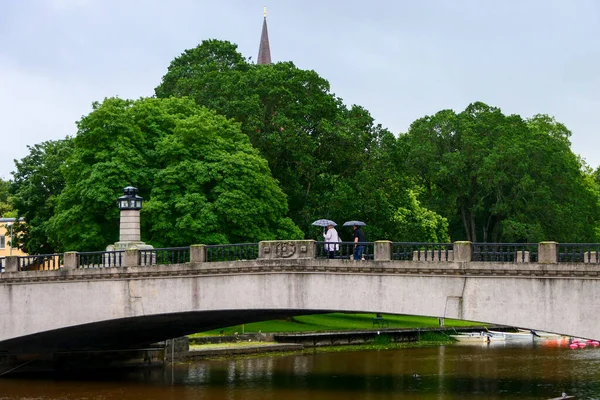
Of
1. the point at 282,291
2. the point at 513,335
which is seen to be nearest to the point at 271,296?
the point at 282,291

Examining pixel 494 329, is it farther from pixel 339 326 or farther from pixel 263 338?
pixel 263 338

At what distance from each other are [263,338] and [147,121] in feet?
37.8

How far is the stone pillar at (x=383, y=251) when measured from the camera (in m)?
29.3

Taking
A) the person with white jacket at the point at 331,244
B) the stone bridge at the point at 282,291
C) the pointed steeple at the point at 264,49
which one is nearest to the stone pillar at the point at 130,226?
the stone bridge at the point at 282,291

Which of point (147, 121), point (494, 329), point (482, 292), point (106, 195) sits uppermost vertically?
point (147, 121)

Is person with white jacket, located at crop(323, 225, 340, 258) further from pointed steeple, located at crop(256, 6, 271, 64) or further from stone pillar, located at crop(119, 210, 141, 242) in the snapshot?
pointed steeple, located at crop(256, 6, 271, 64)

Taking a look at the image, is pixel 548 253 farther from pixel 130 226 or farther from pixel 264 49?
pixel 264 49

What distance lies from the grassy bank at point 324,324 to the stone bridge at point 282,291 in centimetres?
967

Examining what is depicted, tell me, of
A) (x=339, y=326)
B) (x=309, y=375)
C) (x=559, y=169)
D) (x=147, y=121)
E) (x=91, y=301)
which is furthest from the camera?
(x=559, y=169)

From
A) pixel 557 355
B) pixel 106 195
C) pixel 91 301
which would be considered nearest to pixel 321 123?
pixel 106 195

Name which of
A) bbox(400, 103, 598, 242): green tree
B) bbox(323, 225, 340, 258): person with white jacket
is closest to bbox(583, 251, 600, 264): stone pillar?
bbox(323, 225, 340, 258): person with white jacket

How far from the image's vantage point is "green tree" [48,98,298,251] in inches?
1704

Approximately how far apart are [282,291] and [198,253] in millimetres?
3148

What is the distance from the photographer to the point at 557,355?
1729 inches
